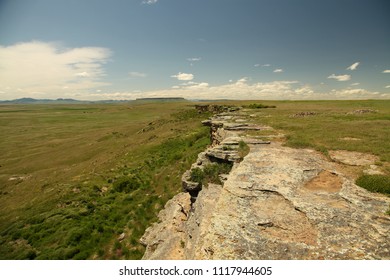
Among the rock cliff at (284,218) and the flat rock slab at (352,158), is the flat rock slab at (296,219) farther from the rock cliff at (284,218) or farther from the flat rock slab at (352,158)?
→ the flat rock slab at (352,158)

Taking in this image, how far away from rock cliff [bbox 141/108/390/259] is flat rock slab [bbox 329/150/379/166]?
920 mm

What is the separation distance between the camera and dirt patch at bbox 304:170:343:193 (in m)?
10.4

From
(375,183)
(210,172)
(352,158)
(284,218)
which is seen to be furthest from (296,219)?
(352,158)

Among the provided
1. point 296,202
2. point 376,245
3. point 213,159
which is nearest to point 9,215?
point 213,159

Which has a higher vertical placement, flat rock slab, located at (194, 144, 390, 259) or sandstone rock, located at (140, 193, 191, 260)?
flat rock slab, located at (194, 144, 390, 259)

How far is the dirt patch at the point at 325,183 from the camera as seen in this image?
34.1 feet

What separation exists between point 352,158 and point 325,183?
16.9 ft

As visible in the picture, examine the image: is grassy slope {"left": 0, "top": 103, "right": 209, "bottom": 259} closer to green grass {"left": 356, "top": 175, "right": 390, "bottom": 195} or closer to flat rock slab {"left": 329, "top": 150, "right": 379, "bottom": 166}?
green grass {"left": 356, "top": 175, "right": 390, "bottom": 195}

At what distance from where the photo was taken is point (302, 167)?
12.6 meters

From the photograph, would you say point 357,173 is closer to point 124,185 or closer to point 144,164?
point 124,185

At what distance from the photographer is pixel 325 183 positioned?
11.0 m

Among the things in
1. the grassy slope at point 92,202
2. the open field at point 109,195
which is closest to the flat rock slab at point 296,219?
the open field at point 109,195

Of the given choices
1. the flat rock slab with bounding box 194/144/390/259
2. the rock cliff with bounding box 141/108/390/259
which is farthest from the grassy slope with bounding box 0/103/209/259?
the flat rock slab with bounding box 194/144/390/259
